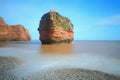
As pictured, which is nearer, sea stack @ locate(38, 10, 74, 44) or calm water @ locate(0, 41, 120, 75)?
calm water @ locate(0, 41, 120, 75)

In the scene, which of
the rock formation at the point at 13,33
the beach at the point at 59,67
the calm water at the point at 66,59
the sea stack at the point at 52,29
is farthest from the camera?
the rock formation at the point at 13,33

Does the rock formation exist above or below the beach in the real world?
above

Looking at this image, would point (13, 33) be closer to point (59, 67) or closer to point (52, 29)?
point (52, 29)

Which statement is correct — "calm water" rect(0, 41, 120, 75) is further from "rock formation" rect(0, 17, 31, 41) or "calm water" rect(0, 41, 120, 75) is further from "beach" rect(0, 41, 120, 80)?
"rock formation" rect(0, 17, 31, 41)

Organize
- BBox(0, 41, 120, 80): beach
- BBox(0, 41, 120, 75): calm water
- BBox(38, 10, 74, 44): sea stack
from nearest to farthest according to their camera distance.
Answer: BBox(0, 41, 120, 80): beach, BBox(0, 41, 120, 75): calm water, BBox(38, 10, 74, 44): sea stack

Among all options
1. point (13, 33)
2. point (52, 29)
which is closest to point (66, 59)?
point (52, 29)

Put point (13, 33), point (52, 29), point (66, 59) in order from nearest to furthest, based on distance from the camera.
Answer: point (66, 59) → point (52, 29) → point (13, 33)

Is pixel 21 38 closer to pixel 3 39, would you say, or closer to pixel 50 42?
pixel 3 39

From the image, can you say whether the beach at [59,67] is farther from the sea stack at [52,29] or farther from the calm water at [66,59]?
the sea stack at [52,29]

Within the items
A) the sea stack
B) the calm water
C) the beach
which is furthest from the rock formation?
the beach

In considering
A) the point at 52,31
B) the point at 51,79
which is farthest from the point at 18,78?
the point at 52,31

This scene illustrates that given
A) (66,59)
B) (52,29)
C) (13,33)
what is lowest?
(66,59)

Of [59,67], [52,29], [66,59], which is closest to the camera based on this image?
[59,67]

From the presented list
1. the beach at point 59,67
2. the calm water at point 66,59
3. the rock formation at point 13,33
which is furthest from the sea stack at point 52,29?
the beach at point 59,67
